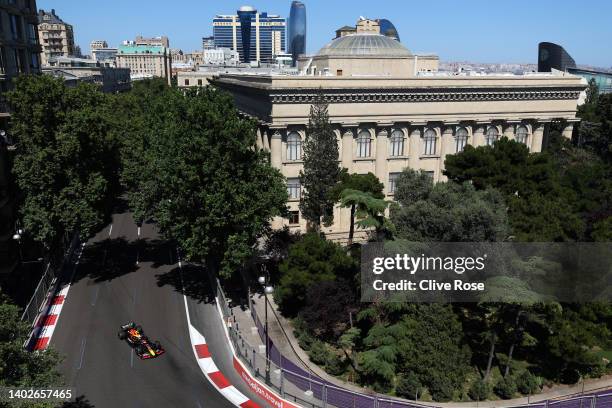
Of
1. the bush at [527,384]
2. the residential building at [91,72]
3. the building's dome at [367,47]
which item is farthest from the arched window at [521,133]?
the residential building at [91,72]

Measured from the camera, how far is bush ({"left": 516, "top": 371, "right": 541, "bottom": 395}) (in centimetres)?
2930

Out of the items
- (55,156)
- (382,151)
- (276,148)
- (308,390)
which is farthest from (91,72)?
(308,390)

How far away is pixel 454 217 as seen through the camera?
30.7 meters

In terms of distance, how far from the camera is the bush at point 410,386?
27.6 meters

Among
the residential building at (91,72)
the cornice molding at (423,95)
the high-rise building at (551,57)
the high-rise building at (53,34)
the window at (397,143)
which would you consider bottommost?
the window at (397,143)

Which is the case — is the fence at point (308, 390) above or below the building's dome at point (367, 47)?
below

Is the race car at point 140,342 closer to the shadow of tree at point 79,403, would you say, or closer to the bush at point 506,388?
the shadow of tree at point 79,403

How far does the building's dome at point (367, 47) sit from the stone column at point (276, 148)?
54.0 feet

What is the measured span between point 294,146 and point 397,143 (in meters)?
12.2

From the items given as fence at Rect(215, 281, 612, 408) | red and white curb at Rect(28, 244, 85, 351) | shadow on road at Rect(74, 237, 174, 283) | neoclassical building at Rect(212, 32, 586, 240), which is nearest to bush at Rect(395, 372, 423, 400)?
fence at Rect(215, 281, 612, 408)

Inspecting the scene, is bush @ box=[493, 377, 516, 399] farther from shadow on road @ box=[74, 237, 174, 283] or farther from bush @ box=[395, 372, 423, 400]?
shadow on road @ box=[74, 237, 174, 283]

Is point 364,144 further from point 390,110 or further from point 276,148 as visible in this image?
point 276,148

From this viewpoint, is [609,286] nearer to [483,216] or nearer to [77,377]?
[483,216]

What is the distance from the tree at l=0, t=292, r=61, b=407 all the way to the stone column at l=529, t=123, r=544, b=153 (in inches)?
2275
